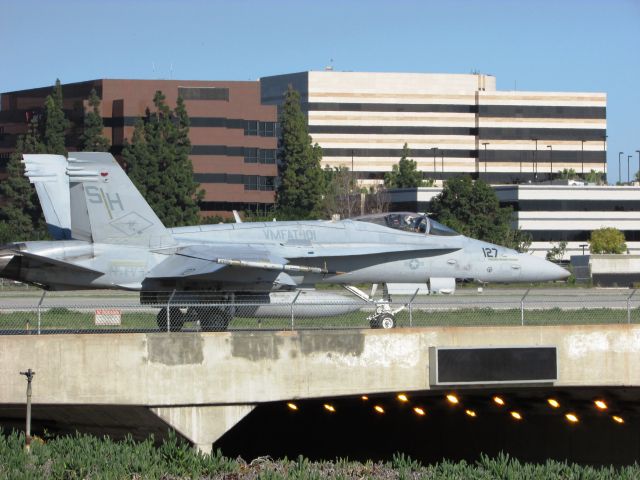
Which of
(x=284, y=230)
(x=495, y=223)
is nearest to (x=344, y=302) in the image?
(x=284, y=230)

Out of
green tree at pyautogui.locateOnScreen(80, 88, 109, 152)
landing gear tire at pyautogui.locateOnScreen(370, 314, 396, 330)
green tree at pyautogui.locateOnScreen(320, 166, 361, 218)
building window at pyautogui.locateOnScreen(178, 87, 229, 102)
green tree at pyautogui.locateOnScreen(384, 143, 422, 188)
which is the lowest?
landing gear tire at pyautogui.locateOnScreen(370, 314, 396, 330)

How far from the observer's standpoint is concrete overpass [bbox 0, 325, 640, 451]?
22141 millimetres

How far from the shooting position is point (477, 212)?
9762 centimetres

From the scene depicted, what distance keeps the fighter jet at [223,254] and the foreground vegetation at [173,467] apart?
542 centimetres

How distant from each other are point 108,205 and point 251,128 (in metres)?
74.9

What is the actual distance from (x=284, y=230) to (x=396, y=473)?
1007 centimetres

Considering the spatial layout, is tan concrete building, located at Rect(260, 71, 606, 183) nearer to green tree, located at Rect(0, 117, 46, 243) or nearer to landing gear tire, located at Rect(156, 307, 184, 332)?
green tree, located at Rect(0, 117, 46, 243)

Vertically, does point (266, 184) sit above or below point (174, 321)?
above

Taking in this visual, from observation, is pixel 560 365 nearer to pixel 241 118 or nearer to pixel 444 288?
pixel 444 288

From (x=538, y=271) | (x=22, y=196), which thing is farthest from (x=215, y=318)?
(x=22, y=196)

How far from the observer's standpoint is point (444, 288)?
30250 mm

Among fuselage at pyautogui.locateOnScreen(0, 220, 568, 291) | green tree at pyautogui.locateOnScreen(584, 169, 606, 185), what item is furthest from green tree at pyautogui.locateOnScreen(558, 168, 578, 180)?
fuselage at pyautogui.locateOnScreen(0, 220, 568, 291)

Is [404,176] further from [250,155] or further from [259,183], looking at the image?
[250,155]

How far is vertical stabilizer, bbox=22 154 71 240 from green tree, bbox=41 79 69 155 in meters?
57.7
